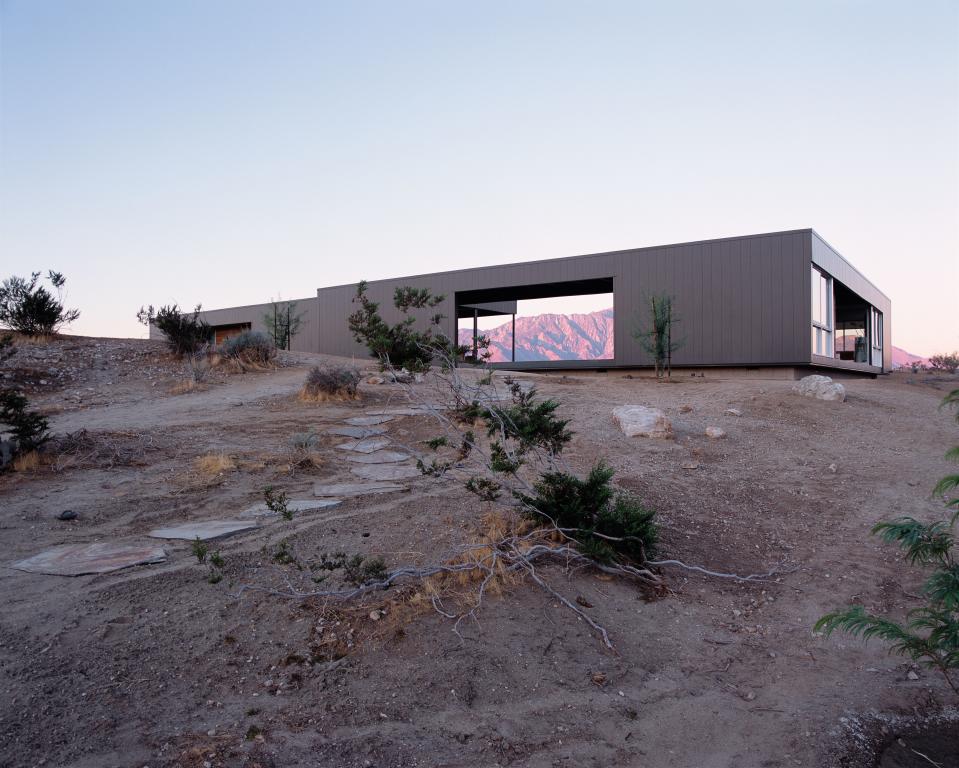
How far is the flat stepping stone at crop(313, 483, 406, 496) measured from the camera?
509 centimetres

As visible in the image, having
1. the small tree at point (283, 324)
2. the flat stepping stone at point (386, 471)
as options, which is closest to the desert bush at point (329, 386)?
the flat stepping stone at point (386, 471)

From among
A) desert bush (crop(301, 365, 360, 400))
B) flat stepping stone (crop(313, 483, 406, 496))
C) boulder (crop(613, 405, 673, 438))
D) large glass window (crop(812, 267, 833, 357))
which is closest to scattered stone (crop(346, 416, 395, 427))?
desert bush (crop(301, 365, 360, 400))

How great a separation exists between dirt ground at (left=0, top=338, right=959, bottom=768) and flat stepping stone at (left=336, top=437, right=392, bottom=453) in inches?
32.2

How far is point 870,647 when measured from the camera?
3.31 metres

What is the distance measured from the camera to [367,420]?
7855 mm

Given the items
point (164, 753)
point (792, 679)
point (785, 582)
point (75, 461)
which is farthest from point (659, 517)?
point (75, 461)

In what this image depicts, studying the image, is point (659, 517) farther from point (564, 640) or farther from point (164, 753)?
point (164, 753)

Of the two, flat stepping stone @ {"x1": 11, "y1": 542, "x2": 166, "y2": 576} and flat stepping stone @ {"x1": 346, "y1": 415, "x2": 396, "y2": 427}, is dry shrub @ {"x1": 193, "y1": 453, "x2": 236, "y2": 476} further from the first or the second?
flat stepping stone @ {"x1": 346, "y1": 415, "x2": 396, "y2": 427}

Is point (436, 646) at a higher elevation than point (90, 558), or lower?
lower

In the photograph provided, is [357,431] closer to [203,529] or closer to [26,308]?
[203,529]

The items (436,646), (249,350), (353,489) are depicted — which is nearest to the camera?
(436,646)

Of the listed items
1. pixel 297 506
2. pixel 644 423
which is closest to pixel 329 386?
pixel 297 506

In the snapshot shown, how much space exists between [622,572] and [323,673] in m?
1.90

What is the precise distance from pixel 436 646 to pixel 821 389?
7961mm
